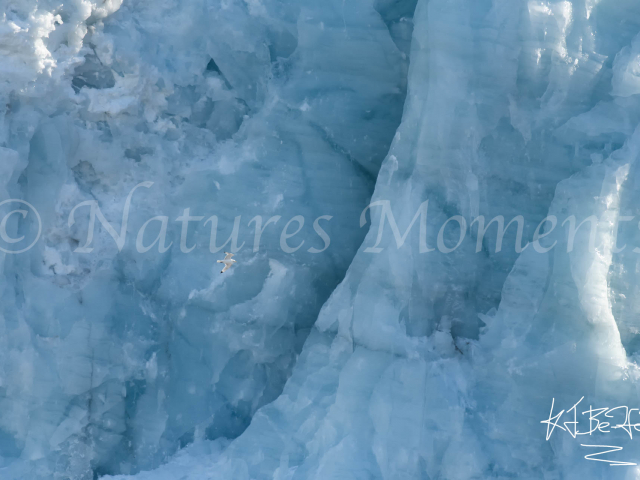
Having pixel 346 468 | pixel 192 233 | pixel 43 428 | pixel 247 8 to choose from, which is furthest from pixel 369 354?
pixel 247 8

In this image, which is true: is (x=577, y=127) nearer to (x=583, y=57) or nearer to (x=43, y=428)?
(x=583, y=57)

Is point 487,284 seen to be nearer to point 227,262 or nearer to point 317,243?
point 317,243

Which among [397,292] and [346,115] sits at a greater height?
[346,115]

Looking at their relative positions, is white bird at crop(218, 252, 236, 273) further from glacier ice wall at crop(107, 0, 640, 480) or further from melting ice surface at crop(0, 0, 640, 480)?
glacier ice wall at crop(107, 0, 640, 480)
